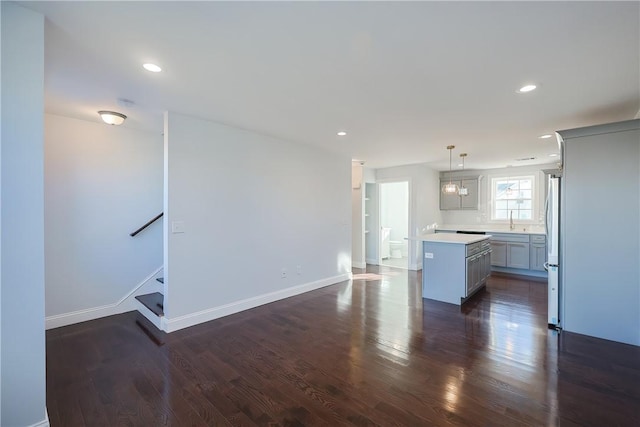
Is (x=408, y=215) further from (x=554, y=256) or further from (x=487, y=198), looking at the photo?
(x=554, y=256)

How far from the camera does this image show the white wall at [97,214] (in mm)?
3354

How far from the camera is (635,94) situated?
2686mm

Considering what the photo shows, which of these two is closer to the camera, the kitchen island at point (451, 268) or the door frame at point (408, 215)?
the kitchen island at point (451, 268)

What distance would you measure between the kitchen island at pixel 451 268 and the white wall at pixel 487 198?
2.94 metres

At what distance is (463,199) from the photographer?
739 cm

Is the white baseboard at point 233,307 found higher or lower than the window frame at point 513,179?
lower

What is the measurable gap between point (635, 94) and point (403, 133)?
7.41 feet

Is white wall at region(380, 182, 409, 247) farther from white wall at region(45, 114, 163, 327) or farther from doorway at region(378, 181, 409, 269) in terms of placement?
white wall at region(45, 114, 163, 327)

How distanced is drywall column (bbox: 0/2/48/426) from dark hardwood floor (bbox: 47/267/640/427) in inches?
17.7

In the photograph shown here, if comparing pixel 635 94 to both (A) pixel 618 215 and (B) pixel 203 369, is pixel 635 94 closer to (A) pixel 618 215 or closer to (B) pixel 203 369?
(A) pixel 618 215

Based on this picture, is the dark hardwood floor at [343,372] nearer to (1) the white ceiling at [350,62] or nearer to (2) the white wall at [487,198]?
(1) the white ceiling at [350,62]

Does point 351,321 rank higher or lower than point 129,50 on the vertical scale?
lower

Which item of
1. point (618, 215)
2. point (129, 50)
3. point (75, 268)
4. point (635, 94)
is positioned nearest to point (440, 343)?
point (618, 215)

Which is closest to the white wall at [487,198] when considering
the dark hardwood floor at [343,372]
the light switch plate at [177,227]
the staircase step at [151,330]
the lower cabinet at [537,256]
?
the lower cabinet at [537,256]
